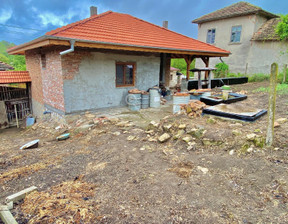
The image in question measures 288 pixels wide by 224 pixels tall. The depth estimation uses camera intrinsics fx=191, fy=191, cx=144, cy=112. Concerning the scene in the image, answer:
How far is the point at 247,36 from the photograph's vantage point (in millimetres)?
17969

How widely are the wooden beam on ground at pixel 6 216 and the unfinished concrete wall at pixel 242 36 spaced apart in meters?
20.3

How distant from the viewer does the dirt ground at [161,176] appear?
8.61ft

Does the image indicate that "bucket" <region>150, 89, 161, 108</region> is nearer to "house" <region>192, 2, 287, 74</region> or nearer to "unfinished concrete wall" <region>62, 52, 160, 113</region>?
"unfinished concrete wall" <region>62, 52, 160, 113</region>

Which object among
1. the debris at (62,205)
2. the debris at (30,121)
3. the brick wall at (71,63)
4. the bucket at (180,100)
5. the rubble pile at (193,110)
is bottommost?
the debris at (30,121)

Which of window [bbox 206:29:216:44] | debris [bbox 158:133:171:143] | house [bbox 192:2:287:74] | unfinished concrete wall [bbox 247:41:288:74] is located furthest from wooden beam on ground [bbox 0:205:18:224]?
window [bbox 206:29:216:44]

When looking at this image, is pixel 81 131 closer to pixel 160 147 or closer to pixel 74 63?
pixel 74 63

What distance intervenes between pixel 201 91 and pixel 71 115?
545 cm

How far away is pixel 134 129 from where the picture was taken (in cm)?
612

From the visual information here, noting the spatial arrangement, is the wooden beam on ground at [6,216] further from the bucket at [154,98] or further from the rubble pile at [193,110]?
the bucket at [154,98]

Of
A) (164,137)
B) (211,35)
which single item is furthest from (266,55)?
(164,137)

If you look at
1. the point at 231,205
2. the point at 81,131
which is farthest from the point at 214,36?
the point at 231,205

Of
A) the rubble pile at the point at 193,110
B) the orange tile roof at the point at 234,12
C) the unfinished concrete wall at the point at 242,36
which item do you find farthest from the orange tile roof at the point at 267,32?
the rubble pile at the point at 193,110

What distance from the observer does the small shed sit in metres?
9.64

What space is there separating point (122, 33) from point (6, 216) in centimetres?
784
